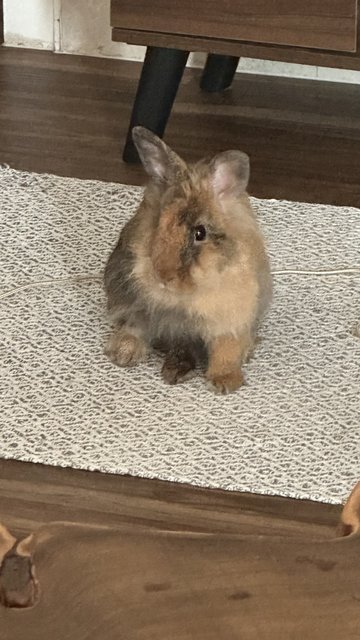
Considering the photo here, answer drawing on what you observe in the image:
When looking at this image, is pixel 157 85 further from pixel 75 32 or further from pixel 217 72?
pixel 75 32

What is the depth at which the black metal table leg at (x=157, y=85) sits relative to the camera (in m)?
2.43

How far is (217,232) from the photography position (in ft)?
5.33

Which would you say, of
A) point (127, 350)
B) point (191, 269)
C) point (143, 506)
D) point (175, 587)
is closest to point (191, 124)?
point (127, 350)

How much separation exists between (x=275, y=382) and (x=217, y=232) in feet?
0.83

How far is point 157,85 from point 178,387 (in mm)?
932

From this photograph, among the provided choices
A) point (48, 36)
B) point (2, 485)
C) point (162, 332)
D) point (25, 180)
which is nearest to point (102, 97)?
point (48, 36)

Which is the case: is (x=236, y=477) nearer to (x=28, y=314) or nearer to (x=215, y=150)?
(x=28, y=314)

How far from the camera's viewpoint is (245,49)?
2311 millimetres

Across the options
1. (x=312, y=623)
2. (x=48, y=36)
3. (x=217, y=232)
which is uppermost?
(x=312, y=623)

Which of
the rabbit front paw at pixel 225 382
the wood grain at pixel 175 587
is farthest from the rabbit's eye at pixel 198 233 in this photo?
the wood grain at pixel 175 587

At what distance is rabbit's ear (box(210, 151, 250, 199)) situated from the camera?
163cm

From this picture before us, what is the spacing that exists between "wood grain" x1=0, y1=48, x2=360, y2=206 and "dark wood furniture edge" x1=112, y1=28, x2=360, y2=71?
10.6 inches

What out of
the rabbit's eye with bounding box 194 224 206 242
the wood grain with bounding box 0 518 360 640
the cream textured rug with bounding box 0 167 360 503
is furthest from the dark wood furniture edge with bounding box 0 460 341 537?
the wood grain with bounding box 0 518 360 640

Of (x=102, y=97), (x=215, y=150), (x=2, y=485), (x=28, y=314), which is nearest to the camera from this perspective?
(x=2, y=485)
